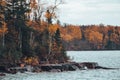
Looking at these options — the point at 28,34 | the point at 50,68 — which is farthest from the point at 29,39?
the point at 50,68

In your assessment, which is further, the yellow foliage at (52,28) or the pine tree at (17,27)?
the yellow foliage at (52,28)

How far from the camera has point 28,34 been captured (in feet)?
281

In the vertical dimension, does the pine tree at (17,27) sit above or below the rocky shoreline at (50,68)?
above

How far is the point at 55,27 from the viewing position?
88625 mm

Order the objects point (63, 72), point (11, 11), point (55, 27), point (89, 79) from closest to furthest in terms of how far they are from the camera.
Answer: point (89, 79) < point (63, 72) < point (11, 11) < point (55, 27)

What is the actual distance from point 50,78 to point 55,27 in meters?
23.5

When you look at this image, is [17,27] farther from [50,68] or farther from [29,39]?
[50,68]

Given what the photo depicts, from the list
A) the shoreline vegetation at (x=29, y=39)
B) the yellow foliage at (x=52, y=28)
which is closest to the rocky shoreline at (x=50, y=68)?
the shoreline vegetation at (x=29, y=39)

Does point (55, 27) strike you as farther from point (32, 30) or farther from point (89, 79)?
point (89, 79)

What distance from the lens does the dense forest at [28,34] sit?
7925cm

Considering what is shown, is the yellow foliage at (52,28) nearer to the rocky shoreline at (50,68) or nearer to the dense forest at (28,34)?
the dense forest at (28,34)

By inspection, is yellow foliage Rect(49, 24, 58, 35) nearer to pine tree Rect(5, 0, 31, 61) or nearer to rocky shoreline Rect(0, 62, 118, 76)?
pine tree Rect(5, 0, 31, 61)

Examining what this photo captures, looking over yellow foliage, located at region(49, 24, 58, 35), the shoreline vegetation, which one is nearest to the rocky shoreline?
the shoreline vegetation

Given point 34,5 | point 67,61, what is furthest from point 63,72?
point 34,5
